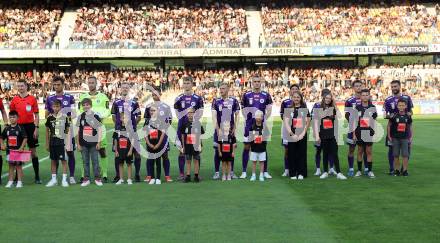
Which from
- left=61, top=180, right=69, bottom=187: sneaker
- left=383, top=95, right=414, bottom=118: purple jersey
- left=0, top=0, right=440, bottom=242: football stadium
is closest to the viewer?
left=0, top=0, right=440, bottom=242: football stadium

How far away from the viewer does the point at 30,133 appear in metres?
12.3

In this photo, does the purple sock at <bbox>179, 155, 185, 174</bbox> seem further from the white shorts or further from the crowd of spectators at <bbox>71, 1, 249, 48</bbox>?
the crowd of spectators at <bbox>71, 1, 249, 48</bbox>

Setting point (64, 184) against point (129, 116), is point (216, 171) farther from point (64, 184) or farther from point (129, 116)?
point (64, 184)

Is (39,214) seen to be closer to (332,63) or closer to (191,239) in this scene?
(191,239)

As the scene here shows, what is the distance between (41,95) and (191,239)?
30.6 meters

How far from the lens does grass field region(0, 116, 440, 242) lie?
7.51m

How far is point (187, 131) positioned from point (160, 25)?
32.6m

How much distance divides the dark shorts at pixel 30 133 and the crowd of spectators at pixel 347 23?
30911mm

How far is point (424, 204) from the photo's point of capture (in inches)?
366

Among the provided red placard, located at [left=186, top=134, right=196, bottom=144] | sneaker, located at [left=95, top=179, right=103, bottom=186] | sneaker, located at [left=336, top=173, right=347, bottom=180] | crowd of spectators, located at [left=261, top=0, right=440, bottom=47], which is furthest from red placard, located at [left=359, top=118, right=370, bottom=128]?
crowd of spectators, located at [left=261, top=0, right=440, bottom=47]

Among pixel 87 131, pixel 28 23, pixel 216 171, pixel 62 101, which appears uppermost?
pixel 28 23

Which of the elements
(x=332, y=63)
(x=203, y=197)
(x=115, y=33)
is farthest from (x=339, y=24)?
(x=203, y=197)

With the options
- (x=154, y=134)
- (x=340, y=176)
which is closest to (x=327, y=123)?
(x=340, y=176)

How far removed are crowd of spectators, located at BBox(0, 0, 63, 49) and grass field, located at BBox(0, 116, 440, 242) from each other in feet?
103
